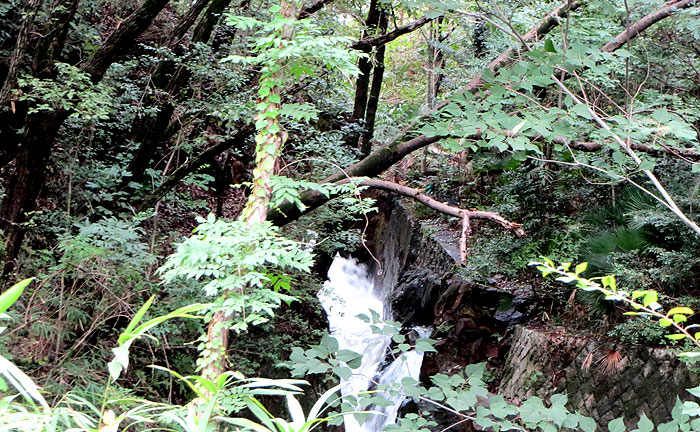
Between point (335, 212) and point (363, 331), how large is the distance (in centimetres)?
316

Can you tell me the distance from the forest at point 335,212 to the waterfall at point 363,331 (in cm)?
8

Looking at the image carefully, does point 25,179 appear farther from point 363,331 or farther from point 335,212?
point 363,331

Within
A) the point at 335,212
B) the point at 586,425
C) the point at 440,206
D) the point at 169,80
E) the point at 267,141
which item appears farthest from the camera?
the point at 335,212

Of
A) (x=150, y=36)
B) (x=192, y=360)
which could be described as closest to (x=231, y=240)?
(x=192, y=360)

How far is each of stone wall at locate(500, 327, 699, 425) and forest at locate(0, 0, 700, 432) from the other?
23 millimetres

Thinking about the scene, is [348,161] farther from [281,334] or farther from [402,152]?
[281,334]

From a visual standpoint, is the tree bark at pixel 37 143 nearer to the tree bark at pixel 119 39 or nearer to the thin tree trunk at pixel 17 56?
the tree bark at pixel 119 39

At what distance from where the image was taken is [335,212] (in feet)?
25.7

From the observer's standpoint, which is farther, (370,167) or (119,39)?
(370,167)

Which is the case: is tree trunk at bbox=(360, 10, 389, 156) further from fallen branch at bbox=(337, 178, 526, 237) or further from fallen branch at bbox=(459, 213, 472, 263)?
fallen branch at bbox=(459, 213, 472, 263)

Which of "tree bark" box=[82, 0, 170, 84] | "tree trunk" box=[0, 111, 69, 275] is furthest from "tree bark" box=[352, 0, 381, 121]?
"tree trunk" box=[0, 111, 69, 275]

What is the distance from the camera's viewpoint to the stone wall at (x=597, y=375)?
199 inches

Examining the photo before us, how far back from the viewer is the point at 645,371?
17.1 ft

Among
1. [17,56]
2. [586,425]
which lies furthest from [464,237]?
[17,56]
